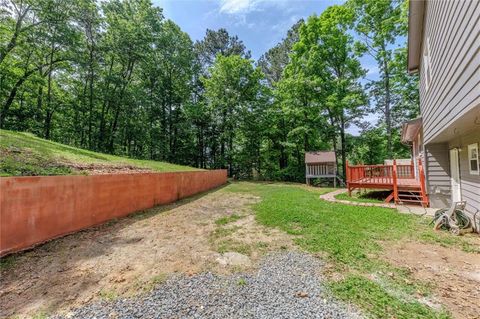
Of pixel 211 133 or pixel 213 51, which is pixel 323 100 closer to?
pixel 211 133

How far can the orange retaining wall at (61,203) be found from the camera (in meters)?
3.56

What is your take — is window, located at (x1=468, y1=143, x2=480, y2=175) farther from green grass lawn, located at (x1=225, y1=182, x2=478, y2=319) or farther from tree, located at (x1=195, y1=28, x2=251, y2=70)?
tree, located at (x1=195, y1=28, x2=251, y2=70)

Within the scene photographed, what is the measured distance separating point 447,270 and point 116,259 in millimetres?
4980

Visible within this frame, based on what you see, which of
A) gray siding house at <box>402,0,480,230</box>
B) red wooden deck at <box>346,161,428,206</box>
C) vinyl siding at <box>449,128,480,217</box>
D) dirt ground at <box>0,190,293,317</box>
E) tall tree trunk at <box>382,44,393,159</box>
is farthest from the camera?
tall tree trunk at <box>382,44,393,159</box>

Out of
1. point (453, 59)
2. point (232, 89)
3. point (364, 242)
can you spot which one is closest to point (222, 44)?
point (232, 89)

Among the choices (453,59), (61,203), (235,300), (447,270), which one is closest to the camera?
(235,300)

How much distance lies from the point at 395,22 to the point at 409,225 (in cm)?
1588

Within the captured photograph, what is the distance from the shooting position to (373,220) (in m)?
5.47

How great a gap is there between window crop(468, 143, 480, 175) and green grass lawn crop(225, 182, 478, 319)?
5.00 ft

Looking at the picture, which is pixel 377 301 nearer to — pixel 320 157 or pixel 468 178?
pixel 468 178

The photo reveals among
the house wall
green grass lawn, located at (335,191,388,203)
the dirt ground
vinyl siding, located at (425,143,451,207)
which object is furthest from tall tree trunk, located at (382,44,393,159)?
the dirt ground

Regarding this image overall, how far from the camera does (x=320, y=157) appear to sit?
50.3 ft

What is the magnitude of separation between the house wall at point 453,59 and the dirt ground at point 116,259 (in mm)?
3582

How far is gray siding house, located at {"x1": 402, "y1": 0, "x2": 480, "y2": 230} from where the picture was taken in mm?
2852
